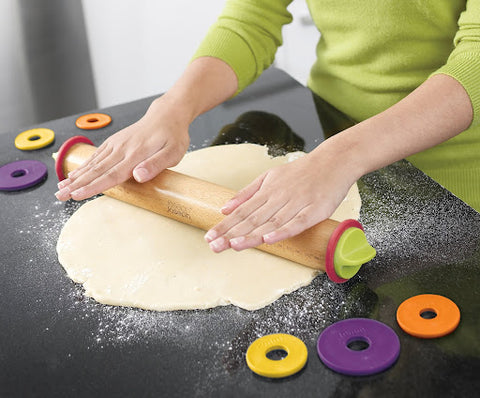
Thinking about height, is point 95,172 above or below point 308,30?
above

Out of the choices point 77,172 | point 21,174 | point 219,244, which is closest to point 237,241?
point 219,244

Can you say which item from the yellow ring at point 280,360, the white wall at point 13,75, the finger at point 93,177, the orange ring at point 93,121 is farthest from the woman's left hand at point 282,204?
the white wall at point 13,75

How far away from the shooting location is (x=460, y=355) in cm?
72

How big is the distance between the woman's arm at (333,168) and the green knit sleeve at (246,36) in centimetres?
43

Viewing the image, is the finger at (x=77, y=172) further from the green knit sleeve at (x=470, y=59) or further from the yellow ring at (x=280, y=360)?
the green knit sleeve at (x=470, y=59)

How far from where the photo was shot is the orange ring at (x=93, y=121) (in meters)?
1.34

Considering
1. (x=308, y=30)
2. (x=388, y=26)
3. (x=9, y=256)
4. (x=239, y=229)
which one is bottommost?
(x=308, y=30)

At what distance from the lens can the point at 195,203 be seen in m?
0.97

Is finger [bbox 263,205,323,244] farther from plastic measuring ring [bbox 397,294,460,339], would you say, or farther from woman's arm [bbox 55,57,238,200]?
woman's arm [bbox 55,57,238,200]

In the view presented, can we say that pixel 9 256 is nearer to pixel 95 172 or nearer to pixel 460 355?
pixel 95 172

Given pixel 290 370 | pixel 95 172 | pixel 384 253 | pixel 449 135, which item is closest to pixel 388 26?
pixel 449 135

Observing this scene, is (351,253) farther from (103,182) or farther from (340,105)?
(340,105)

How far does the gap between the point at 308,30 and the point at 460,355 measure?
2.18 meters

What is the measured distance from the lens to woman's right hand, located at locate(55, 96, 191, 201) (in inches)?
40.8
